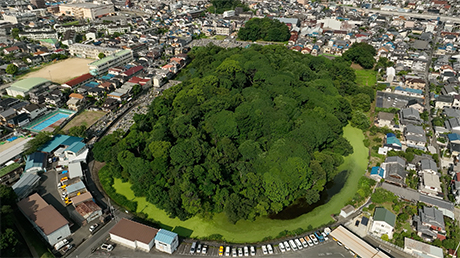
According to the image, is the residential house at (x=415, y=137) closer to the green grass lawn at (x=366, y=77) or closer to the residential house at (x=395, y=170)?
the residential house at (x=395, y=170)

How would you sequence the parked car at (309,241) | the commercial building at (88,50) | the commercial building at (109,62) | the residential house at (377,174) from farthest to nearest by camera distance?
1. the commercial building at (88,50)
2. the commercial building at (109,62)
3. the residential house at (377,174)
4. the parked car at (309,241)

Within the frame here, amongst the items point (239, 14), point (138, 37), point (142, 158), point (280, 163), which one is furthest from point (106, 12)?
point (280, 163)

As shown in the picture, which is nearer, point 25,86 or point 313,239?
point 313,239

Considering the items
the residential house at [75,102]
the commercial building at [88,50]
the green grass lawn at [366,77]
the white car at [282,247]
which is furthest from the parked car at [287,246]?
the commercial building at [88,50]

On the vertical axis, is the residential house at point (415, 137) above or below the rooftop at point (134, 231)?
above

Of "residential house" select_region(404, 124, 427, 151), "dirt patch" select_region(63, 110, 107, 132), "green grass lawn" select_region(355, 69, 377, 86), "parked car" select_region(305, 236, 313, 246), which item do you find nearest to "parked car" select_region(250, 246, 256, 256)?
"parked car" select_region(305, 236, 313, 246)

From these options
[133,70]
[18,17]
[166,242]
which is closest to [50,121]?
[133,70]

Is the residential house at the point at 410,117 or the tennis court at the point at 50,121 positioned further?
the residential house at the point at 410,117

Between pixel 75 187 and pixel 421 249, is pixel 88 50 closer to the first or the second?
pixel 75 187
